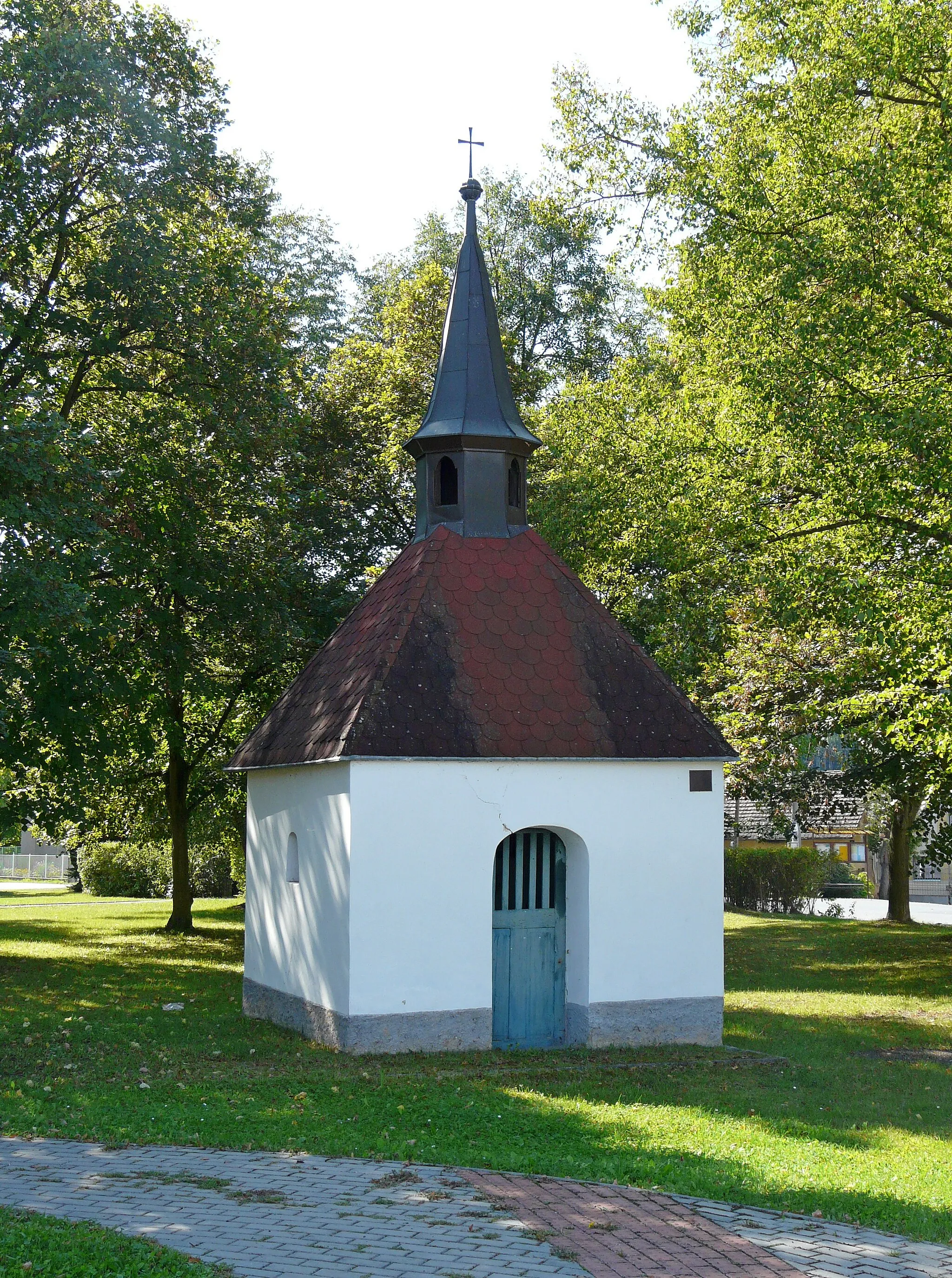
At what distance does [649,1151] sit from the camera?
8.82 metres

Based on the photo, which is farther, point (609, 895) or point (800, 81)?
point (800, 81)

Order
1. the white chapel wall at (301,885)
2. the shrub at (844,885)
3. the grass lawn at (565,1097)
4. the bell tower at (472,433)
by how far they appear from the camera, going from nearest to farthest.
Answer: the grass lawn at (565,1097) < the white chapel wall at (301,885) < the bell tower at (472,433) < the shrub at (844,885)

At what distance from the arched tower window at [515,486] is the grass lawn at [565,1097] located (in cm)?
663

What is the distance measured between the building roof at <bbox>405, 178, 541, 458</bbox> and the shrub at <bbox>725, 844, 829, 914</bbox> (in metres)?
22.7

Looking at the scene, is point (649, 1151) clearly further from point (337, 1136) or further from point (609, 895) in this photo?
point (609, 895)

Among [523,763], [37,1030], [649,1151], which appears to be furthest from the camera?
[37,1030]

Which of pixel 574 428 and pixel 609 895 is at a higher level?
pixel 574 428

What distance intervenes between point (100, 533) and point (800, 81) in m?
10.3

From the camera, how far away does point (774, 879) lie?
117 feet

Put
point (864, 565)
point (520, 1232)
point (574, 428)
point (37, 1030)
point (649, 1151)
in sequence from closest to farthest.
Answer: point (520, 1232) → point (649, 1151) → point (37, 1030) → point (864, 565) → point (574, 428)

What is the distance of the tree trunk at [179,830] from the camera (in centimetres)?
2825

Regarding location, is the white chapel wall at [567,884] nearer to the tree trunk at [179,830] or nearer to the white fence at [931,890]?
Answer: the tree trunk at [179,830]

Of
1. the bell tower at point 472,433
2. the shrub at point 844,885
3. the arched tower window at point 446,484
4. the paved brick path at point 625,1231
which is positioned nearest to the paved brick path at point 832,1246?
the paved brick path at point 625,1231

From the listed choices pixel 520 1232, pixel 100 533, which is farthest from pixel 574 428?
pixel 520 1232
